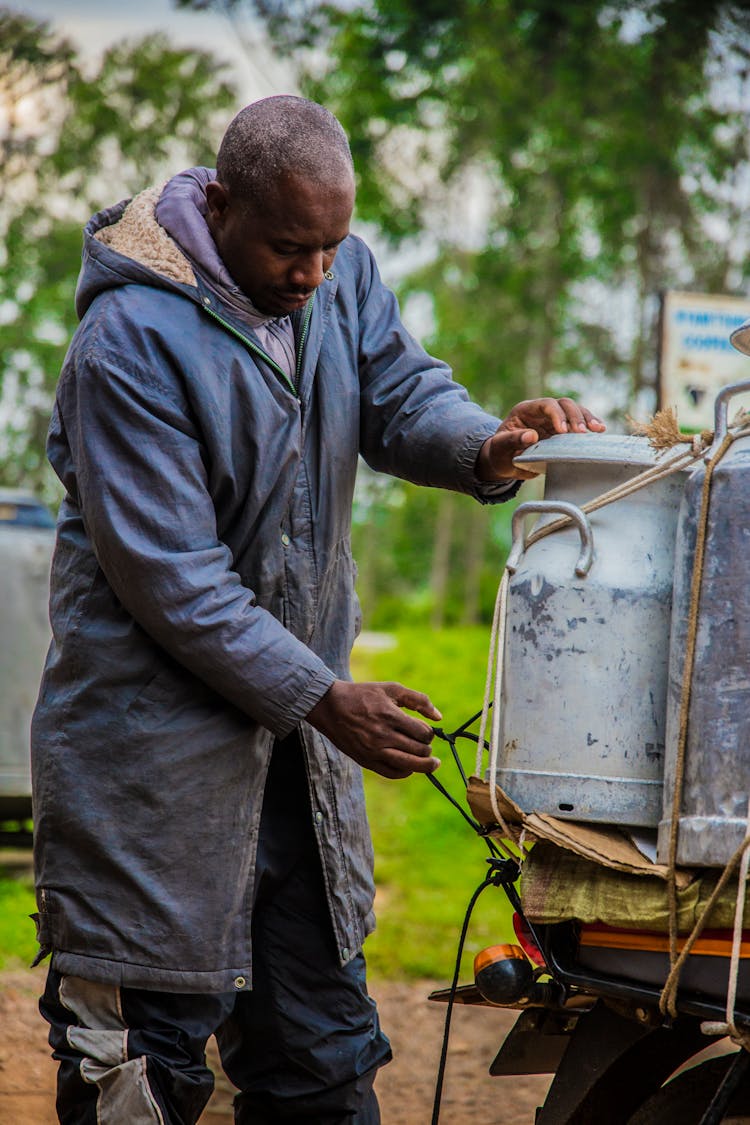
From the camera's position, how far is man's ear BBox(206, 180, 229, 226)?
2396 millimetres

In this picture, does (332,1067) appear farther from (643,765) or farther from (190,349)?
(190,349)

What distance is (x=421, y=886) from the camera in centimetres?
726

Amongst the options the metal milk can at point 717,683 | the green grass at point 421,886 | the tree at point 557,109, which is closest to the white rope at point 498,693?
the metal milk can at point 717,683

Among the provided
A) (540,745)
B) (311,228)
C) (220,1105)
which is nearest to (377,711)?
(540,745)

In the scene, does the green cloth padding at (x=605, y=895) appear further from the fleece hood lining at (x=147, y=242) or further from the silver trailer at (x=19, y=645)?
the silver trailer at (x=19, y=645)

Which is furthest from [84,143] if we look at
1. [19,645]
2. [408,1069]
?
[408,1069]

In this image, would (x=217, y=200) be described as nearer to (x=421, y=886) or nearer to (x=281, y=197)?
→ (x=281, y=197)

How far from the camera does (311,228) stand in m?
2.29

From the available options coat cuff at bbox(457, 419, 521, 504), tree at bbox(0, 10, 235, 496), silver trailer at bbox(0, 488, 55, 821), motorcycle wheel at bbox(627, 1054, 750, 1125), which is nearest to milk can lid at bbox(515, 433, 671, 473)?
coat cuff at bbox(457, 419, 521, 504)

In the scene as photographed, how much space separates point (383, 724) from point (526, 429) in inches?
24.4

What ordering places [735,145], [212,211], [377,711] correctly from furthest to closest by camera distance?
[735,145], [212,211], [377,711]

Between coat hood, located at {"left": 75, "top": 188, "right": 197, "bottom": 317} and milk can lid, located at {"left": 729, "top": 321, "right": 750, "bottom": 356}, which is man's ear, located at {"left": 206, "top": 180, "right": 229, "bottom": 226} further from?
milk can lid, located at {"left": 729, "top": 321, "right": 750, "bottom": 356}

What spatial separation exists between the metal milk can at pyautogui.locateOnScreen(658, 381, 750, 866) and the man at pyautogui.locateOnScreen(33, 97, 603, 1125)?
0.51m

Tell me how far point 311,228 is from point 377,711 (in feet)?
2.71
